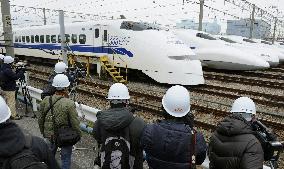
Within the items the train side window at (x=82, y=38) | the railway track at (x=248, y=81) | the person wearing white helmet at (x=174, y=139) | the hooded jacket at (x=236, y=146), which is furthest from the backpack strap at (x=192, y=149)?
the train side window at (x=82, y=38)

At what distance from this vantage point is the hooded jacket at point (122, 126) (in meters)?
3.30

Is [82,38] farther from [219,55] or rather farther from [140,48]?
[219,55]

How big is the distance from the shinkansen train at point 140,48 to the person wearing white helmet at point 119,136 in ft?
33.0

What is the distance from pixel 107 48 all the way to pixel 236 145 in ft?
43.6

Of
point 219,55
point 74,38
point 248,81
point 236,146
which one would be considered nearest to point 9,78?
point 236,146

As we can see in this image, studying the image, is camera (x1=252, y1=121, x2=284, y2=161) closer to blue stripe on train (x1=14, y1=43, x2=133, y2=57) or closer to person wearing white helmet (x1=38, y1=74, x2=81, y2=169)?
person wearing white helmet (x1=38, y1=74, x2=81, y2=169)

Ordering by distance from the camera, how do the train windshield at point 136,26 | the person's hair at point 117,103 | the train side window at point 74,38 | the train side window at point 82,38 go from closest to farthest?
1. the person's hair at point 117,103
2. the train windshield at point 136,26
3. the train side window at point 82,38
4. the train side window at point 74,38

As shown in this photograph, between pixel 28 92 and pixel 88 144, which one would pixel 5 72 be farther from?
pixel 88 144

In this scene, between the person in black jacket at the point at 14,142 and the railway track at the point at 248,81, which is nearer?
the person in black jacket at the point at 14,142

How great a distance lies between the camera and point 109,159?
3420 mm

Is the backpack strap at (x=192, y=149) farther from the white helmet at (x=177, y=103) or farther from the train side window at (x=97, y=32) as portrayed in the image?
the train side window at (x=97, y=32)

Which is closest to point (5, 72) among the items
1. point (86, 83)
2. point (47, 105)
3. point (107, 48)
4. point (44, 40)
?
point (47, 105)

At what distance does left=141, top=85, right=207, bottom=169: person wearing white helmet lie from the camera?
2.97 metres

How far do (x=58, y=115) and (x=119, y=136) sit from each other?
1.52 meters
